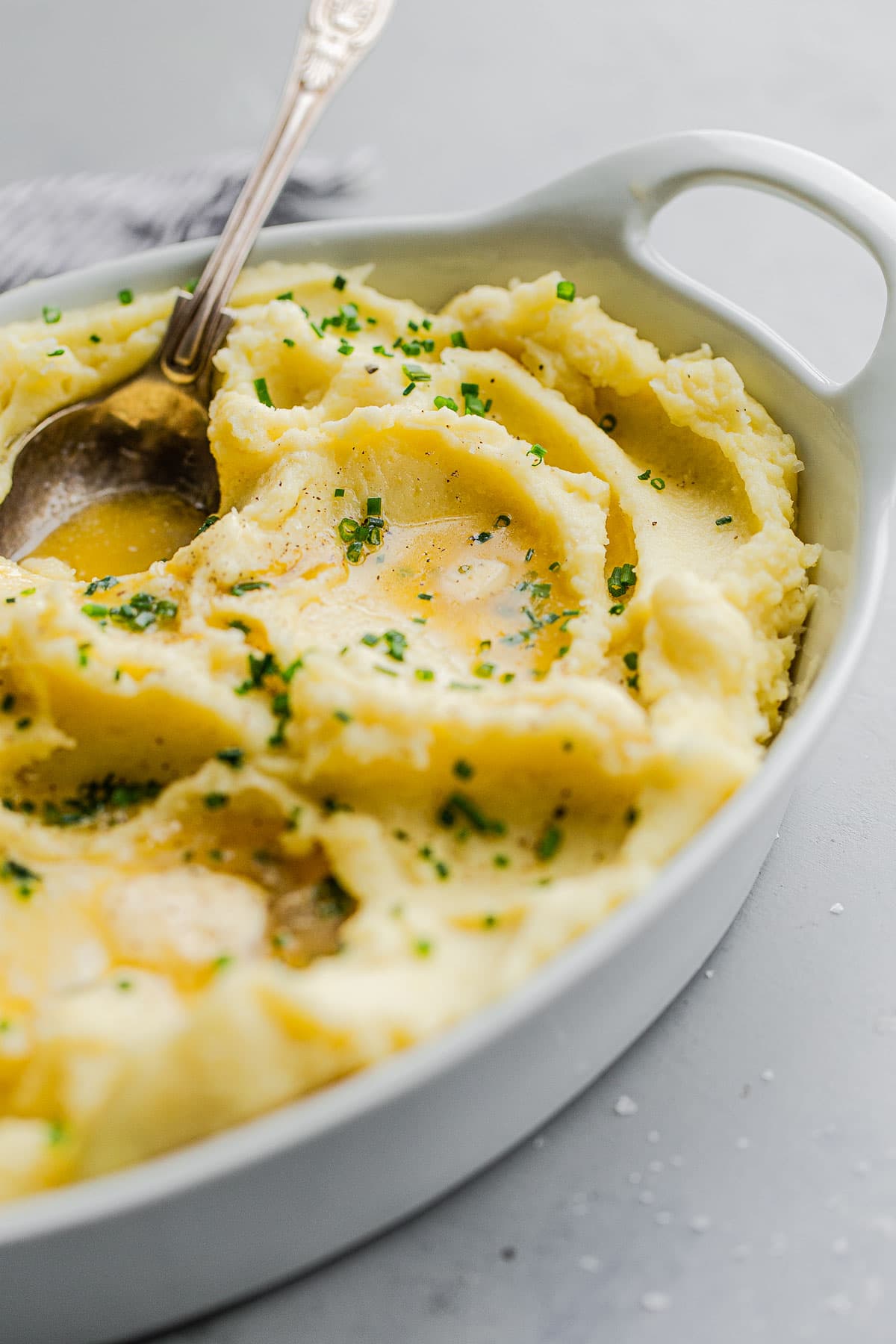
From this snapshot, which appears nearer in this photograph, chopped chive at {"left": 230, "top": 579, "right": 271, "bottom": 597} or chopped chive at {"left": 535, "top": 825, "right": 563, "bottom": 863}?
chopped chive at {"left": 535, "top": 825, "right": 563, "bottom": 863}

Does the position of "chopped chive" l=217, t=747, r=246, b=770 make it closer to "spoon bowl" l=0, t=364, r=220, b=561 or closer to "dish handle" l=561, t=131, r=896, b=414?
"spoon bowl" l=0, t=364, r=220, b=561

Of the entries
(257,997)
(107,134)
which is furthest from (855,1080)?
(107,134)

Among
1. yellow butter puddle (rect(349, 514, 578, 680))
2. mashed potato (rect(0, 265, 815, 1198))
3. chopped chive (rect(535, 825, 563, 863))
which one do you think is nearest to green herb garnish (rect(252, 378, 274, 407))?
mashed potato (rect(0, 265, 815, 1198))

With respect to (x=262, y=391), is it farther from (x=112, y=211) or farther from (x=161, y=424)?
(x=112, y=211)

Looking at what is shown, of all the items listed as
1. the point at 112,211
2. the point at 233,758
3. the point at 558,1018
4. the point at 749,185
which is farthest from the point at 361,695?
the point at 112,211

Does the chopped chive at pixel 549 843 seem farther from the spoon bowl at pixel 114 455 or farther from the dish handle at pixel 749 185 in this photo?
the spoon bowl at pixel 114 455

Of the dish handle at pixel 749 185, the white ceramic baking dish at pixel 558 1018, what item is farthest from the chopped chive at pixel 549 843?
the dish handle at pixel 749 185
